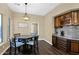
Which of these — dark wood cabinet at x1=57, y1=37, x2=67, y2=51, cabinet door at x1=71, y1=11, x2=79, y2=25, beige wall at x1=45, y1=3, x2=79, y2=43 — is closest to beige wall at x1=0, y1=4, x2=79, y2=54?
beige wall at x1=45, y1=3, x2=79, y2=43

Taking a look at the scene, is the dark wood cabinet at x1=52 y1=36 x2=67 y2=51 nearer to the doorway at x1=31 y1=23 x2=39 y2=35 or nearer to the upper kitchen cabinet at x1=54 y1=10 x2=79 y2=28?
the upper kitchen cabinet at x1=54 y1=10 x2=79 y2=28

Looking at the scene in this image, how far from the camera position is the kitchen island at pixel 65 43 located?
3600 millimetres

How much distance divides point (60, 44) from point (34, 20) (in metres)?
1.16

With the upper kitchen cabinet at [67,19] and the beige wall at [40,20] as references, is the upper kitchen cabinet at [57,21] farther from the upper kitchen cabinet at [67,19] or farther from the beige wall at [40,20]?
the beige wall at [40,20]

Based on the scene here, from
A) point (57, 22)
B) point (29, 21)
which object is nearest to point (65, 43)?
point (57, 22)

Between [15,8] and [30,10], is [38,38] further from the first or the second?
[15,8]

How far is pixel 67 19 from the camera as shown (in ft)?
14.1

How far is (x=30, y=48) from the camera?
11.4ft

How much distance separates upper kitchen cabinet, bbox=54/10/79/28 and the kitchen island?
40cm

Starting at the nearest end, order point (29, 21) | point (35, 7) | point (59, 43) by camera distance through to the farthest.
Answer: point (35, 7)
point (29, 21)
point (59, 43)

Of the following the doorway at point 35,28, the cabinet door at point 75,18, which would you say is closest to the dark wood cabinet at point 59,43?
the doorway at point 35,28

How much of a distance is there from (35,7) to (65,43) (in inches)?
60.1

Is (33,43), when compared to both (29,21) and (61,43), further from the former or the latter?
(61,43)

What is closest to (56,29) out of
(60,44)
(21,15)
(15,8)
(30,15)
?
(60,44)
